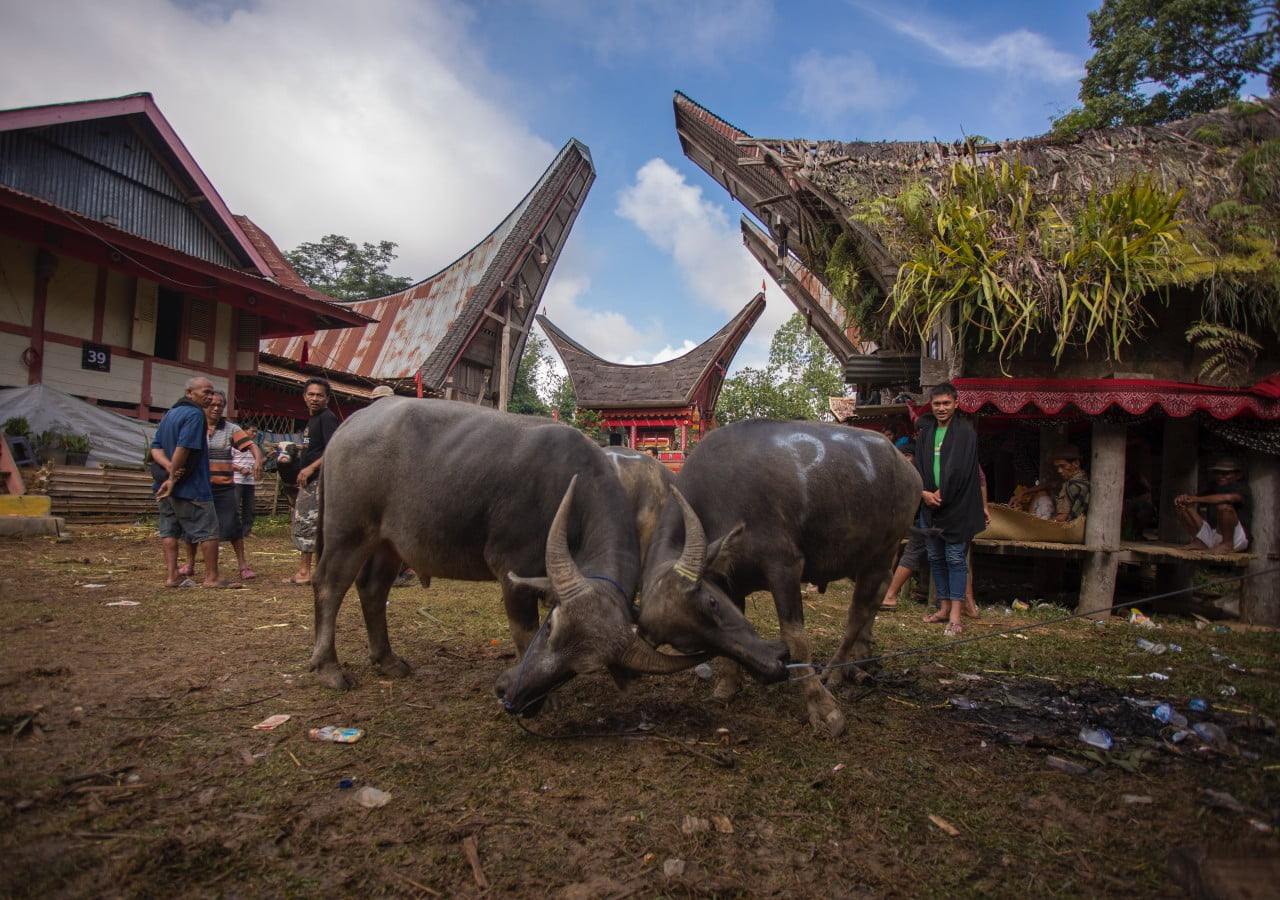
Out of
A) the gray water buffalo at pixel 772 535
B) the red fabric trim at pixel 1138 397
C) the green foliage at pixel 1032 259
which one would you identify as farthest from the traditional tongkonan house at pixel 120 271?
the red fabric trim at pixel 1138 397

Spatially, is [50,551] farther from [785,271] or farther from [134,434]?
[785,271]

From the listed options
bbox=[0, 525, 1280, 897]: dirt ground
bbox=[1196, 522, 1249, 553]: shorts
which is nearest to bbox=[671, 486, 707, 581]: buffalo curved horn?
bbox=[0, 525, 1280, 897]: dirt ground

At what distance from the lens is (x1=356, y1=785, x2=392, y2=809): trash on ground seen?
2.48m

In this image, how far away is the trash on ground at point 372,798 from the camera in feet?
8.14

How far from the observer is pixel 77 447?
399 inches

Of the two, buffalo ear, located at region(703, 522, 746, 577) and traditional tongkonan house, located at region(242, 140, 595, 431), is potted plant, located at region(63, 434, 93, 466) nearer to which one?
traditional tongkonan house, located at region(242, 140, 595, 431)

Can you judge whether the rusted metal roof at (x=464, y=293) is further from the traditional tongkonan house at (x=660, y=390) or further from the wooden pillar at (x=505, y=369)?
the traditional tongkonan house at (x=660, y=390)

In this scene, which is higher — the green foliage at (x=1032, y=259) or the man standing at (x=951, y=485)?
the green foliage at (x=1032, y=259)

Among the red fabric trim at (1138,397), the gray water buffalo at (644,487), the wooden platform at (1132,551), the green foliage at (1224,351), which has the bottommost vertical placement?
the wooden platform at (1132,551)

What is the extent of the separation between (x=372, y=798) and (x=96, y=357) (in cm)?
1200

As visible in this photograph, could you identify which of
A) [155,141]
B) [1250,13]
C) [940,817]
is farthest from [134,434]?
[1250,13]

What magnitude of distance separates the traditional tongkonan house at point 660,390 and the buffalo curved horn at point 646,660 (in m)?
20.9

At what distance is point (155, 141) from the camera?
1248 cm

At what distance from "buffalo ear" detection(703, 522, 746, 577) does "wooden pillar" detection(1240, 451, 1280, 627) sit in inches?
244
